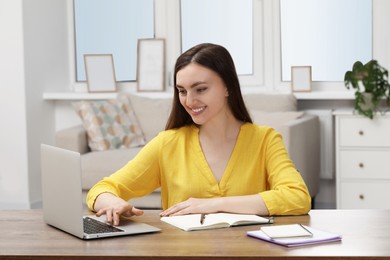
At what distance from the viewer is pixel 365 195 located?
17.1 feet

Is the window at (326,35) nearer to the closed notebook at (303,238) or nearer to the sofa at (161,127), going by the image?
the sofa at (161,127)

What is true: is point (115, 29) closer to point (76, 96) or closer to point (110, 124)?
point (76, 96)

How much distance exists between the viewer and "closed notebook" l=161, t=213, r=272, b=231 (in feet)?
7.20

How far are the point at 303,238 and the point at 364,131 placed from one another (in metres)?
3.27

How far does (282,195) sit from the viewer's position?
241cm

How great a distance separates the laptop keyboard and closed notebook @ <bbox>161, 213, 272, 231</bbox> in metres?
0.17

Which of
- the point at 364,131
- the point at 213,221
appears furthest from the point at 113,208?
the point at 364,131

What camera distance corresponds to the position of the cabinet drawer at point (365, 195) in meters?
5.21

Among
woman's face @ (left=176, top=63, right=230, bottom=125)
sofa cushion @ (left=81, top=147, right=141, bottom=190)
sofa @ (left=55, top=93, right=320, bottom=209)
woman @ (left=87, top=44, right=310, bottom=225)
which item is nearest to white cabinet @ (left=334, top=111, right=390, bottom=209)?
sofa @ (left=55, top=93, right=320, bottom=209)

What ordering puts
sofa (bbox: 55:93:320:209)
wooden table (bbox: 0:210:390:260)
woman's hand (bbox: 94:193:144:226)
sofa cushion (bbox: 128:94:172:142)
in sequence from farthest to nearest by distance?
sofa cushion (bbox: 128:94:172:142)
sofa (bbox: 55:93:320:209)
woman's hand (bbox: 94:193:144:226)
wooden table (bbox: 0:210:390:260)

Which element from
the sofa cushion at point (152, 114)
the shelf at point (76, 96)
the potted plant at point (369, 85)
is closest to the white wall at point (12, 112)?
the shelf at point (76, 96)

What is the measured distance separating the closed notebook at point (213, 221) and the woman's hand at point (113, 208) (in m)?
0.10

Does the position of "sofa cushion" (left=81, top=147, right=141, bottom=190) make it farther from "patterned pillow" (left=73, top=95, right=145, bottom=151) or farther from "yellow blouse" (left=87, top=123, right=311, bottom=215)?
"yellow blouse" (left=87, top=123, right=311, bottom=215)

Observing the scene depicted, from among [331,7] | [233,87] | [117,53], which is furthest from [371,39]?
[233,87]
